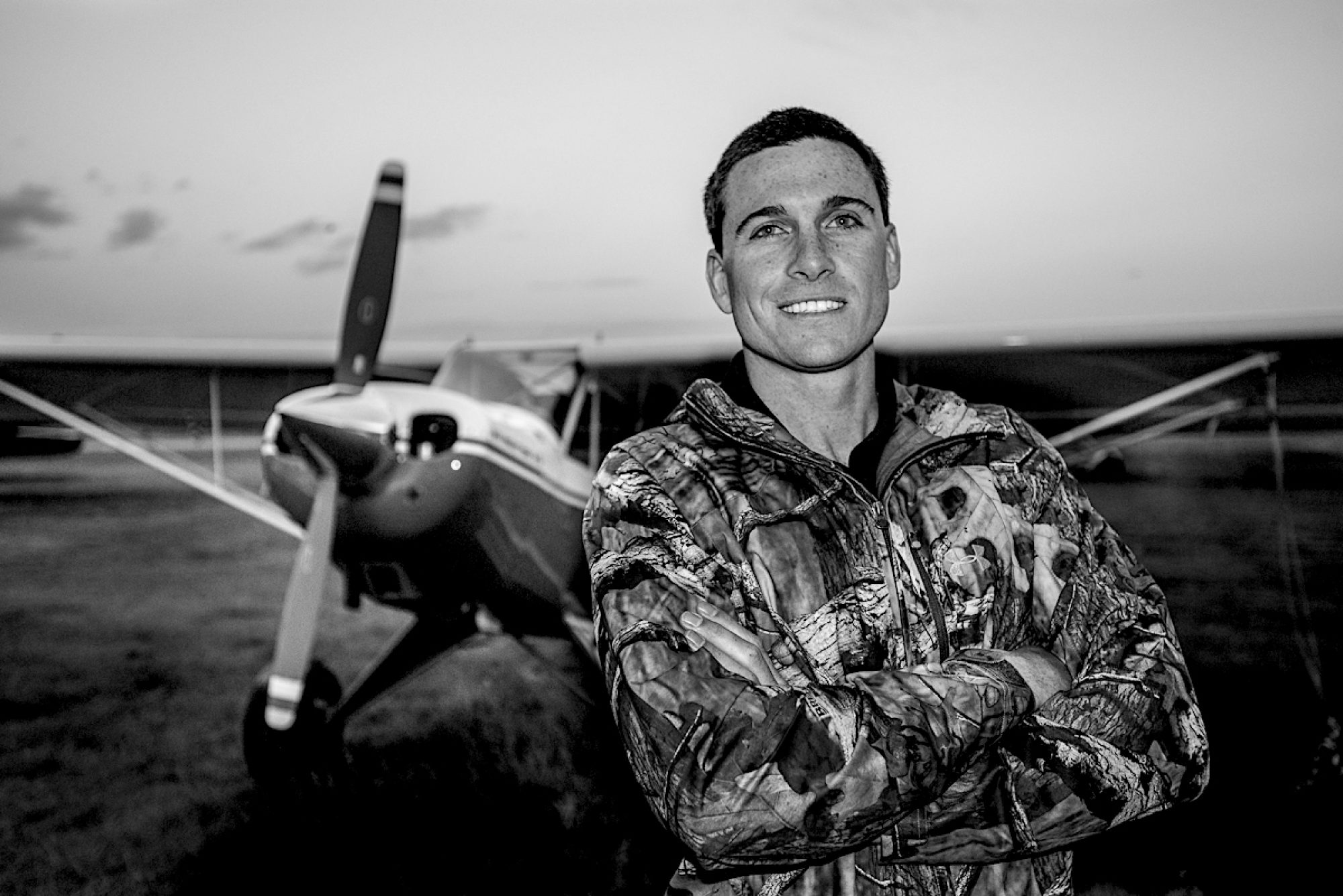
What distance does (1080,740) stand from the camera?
87cm

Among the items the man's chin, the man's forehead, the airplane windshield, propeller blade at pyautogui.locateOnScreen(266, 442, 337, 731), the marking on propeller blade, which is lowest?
propeller blade at pyautogui.locateOnScreen(266, 442, 337, 731)

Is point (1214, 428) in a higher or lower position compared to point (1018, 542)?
lower

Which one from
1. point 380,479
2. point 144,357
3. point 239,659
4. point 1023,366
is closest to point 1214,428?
point 1023,366

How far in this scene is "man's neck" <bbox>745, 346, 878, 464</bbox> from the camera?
108 cm

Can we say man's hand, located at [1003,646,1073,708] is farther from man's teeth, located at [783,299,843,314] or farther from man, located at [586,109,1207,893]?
man's teeth, located at [783,299,843,314]

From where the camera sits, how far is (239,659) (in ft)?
14.4

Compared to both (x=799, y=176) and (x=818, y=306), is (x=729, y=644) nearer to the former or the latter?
(x=818, y=306)

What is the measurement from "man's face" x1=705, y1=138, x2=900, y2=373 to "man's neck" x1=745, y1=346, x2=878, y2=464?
2cm

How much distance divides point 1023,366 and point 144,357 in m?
4.56

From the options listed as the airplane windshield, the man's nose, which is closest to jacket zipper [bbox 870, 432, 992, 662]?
the man's nose

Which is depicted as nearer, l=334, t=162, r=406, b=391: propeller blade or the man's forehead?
the man's forehead

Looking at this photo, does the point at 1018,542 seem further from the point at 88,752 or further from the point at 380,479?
the point at 88,752

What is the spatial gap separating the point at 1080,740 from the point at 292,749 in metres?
3.93

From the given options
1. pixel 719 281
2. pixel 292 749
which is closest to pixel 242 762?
pixel 292 749
